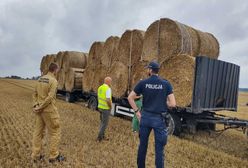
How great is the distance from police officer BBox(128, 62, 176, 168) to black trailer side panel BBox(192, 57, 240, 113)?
3913 millimetres

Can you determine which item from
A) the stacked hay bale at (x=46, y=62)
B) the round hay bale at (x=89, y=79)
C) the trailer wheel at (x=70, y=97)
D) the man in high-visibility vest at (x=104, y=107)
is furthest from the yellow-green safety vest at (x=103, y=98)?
the stacked hay bale at (x=46, y=62)

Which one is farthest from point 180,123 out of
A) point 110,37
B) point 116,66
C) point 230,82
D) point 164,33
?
point 110,37

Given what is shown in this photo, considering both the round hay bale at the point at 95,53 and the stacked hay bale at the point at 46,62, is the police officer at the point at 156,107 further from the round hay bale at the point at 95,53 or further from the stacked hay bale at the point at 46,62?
the stacked hay bale at the point at 46,62

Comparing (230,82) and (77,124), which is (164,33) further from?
(77,124)

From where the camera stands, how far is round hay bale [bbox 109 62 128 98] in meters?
12.0

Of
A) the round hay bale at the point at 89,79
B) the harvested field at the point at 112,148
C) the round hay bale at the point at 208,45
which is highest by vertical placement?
the round hay bale at the point at 208,45

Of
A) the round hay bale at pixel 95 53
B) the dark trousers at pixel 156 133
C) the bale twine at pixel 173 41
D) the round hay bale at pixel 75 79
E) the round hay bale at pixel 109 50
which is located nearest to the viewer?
the dark trousers at pixel 156 133

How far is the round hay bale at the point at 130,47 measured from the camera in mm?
11406

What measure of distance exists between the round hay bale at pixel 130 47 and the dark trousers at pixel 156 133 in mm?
6708

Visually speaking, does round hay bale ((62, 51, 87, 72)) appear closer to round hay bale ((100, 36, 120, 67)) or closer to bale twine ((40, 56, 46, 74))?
round hay bale ((100, 36, 120, 67))

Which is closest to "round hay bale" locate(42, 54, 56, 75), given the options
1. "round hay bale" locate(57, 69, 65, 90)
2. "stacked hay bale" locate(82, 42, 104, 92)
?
"round hay bale" locate(57, 69, 65, 90)

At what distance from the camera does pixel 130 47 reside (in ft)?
38.8

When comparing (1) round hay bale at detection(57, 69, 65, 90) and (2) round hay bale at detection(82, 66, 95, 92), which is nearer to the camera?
(2) round hay bale at detection(82, 66, 95, 92)

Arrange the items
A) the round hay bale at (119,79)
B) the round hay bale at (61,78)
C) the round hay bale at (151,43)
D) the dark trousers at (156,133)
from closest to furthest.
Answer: the dark trousers at (156,133), the round hay bale at (151,43), the round hay bale at (119,79), the round hay bale at (61,78)
